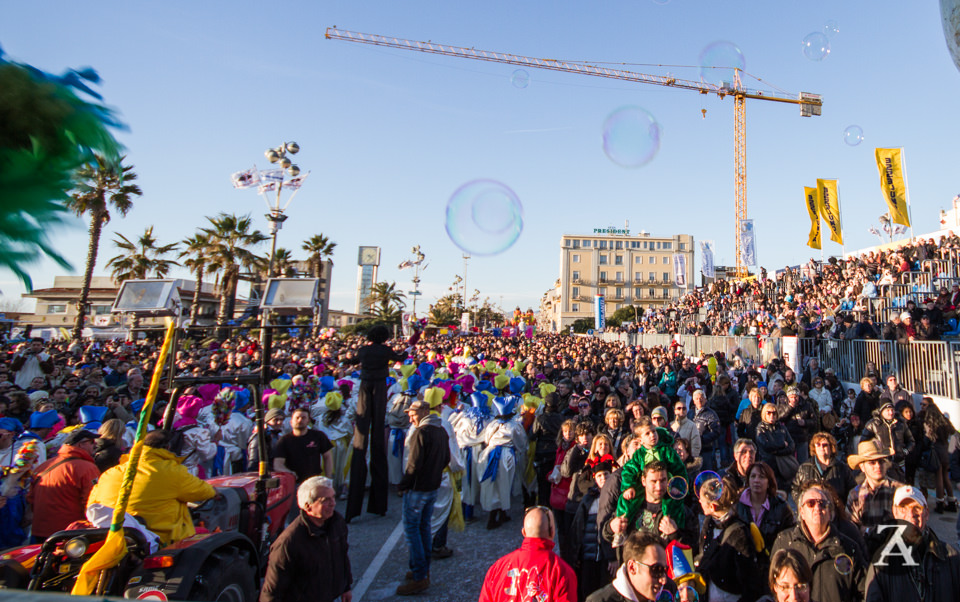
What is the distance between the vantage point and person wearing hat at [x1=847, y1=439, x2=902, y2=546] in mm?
3834

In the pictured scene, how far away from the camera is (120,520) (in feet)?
8.27

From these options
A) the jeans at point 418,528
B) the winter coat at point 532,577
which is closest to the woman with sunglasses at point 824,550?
the winter coat at point 532,577

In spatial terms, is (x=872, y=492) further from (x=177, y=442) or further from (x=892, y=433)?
(x=177, y=442)

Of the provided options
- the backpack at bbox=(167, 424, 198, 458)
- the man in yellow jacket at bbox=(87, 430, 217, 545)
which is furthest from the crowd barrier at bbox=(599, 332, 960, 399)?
the backpack at bbox=(167, 424, 198, 458)

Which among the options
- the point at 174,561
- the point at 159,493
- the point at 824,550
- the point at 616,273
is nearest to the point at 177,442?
the point at 159,493

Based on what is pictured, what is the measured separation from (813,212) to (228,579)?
29.5 meters

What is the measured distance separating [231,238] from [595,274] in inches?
2787

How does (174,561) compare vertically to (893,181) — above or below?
below

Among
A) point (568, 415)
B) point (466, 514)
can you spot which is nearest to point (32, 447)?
point (466, 514)

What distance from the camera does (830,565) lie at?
10.0ft

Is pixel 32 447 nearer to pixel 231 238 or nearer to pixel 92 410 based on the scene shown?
pixel 92 410

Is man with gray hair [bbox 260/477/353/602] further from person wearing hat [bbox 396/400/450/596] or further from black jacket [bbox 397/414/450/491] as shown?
black jacket [bbox 397/414/450/491]

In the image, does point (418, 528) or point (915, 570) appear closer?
point (915, 570)

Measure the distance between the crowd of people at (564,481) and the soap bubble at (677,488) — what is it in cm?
1
